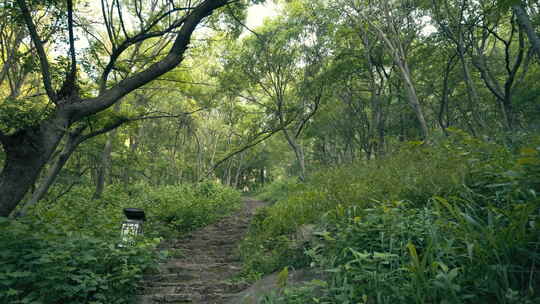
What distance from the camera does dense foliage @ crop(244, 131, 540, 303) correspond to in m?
1.65

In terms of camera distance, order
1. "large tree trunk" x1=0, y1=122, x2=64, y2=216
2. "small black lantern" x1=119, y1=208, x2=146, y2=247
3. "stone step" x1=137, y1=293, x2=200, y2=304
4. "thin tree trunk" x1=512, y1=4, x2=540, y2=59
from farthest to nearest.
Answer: "thin tree trunk" x1=512, y1=4, x2=540, y2=59, "small black lantern" x1=119, y1=208, x2=146, y2=247, "stone step" x1=137, y1=293, x2=200, y2=304, "large tree trunk" x1=0, y1=122, x2=64, y2=216

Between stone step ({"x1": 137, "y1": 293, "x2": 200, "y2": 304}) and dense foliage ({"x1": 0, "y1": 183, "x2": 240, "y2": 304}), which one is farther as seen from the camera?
stone step ({"x1": 137, "y1": 293, "x2": 200, "y2": 304})

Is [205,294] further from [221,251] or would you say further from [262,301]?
[221,251]

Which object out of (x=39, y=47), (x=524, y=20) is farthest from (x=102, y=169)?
(x=524, y=20)

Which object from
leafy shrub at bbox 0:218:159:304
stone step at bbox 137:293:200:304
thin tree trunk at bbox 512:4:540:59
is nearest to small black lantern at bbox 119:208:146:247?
leafy shrub at bbox 0:218:159:304

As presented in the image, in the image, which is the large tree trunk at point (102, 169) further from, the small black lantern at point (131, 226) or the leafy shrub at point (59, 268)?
the leafy shrub at point (59, 268)

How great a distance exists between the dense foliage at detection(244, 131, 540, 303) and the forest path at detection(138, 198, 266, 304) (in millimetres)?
636

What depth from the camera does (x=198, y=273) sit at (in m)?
4.84

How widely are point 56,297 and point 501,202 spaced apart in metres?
4.71

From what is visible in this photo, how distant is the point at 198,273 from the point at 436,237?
13.3 feet

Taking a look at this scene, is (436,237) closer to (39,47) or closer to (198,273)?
(198,273)

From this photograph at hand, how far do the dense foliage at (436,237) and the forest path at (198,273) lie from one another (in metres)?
0.64

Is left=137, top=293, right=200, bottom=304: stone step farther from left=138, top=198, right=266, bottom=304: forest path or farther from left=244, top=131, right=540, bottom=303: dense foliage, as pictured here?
left=244, top=131, right=540, bottom=303: dense foliage

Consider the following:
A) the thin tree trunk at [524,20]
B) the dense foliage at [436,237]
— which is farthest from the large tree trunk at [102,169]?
the thin tree trunk at [524,20]
